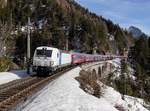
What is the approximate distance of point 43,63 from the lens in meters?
36.7

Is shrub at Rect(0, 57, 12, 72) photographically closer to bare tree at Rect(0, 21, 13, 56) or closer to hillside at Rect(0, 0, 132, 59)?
bare tree at Rect(0, 21, 13, 56)

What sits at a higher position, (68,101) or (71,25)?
(71,25)

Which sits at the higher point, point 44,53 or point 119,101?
point 44,53

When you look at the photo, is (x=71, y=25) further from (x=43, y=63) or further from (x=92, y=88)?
(x=92, y=88)

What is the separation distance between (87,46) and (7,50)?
292ft

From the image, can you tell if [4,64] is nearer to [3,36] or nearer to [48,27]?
[3,36]

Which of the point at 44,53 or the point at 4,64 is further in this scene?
the point at 4,64

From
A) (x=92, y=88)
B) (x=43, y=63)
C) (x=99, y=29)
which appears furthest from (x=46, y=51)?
(x=99, y=29)

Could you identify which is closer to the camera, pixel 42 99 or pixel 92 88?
pixel 42 99

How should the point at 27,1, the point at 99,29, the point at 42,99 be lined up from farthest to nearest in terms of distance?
the point at 99,29
the point at 27,1
the point at 42,99

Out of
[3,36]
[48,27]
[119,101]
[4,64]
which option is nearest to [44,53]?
[4,64]

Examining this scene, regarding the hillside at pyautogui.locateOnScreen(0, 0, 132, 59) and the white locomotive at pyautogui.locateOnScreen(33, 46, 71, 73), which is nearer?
the white locomotive at pyautogui.locateOnScreen(33, 46, 71, 73)

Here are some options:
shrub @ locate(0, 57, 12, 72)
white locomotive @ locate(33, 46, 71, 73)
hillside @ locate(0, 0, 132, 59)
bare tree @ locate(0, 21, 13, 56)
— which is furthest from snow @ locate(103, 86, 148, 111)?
hillside @ locate(0, 0, 132, 59)

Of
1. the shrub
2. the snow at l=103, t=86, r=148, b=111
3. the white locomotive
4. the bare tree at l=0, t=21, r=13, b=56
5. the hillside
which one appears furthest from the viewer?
the hillside
